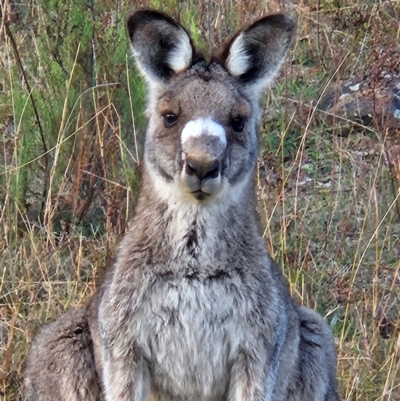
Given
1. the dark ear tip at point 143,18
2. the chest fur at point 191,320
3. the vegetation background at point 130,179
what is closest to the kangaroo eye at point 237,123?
the dark ear tip at point 143,18

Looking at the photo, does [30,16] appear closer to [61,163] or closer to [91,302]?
[61,163]

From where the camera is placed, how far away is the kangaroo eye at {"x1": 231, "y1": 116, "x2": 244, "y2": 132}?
4.54 m

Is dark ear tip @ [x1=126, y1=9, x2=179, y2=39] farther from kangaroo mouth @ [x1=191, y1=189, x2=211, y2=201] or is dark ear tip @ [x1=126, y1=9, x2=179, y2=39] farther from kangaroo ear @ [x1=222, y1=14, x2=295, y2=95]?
kangaroo mouth @ [x1=191, y1=189, x2=211, y2=201]

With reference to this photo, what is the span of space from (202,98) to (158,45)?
30cm

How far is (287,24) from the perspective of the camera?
458 cm

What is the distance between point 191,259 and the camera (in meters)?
4.46

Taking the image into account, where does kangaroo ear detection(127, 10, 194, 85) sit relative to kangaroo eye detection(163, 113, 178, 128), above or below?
above

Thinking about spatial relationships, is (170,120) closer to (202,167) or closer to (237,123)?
(237,123)

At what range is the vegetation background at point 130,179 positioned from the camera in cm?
583

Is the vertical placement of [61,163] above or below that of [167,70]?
below

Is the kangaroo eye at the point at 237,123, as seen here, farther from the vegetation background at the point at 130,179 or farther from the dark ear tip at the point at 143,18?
the vegetation background at the point at 130,179

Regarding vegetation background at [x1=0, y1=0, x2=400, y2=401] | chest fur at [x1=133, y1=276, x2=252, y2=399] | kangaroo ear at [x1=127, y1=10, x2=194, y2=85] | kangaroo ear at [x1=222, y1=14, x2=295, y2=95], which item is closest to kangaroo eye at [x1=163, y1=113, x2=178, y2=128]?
kangaroo ear at [x1=127, y1=10, x2=194, y2=85]

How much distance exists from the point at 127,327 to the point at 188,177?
652 mm

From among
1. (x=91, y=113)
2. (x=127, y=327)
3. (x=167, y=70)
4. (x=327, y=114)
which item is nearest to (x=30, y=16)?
(x=91, y=113)
